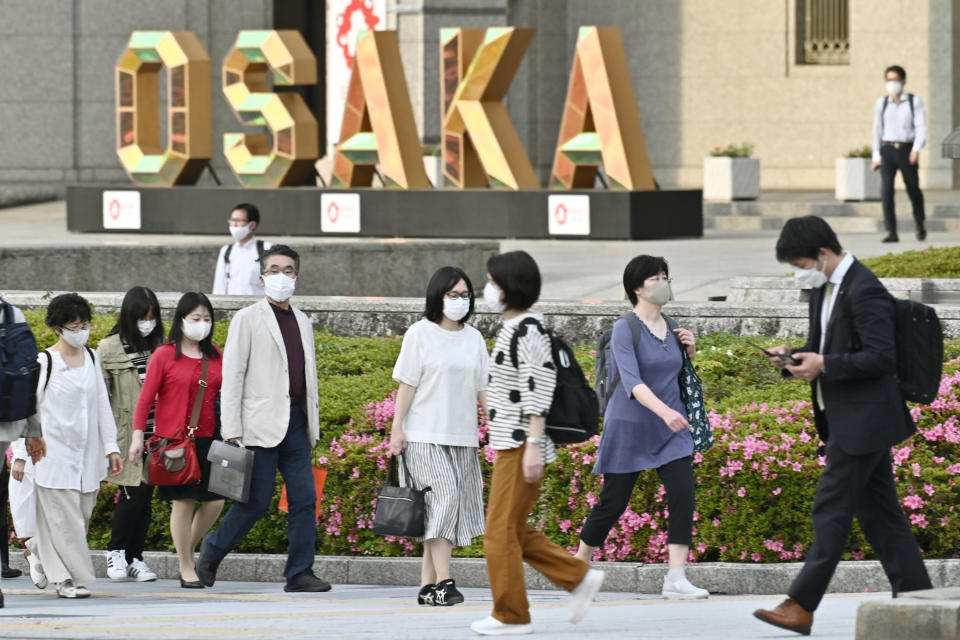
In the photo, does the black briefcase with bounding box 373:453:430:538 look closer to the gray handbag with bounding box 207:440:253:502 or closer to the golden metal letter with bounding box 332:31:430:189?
the gray handbag with bounding box 207:440:253:502

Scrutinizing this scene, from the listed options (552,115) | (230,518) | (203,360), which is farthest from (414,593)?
(552,115)

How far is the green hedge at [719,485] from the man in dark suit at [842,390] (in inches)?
86.8

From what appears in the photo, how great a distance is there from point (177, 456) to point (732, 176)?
61.0ft

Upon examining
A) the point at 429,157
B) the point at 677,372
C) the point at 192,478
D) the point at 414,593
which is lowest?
the point at 414,593

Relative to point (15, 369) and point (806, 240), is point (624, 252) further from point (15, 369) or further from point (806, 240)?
point (806, 240)

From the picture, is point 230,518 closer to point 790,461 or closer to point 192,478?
point 192,478

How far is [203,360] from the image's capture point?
31.1ft

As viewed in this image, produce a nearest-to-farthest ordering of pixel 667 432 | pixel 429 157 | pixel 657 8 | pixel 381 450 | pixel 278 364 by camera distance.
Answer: pixel 667 432, pixel 278 364, pixel 381 450, pixel 429 157, pixel 657 8

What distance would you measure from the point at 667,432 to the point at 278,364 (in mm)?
2035

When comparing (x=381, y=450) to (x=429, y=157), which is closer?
(x=381, y=450)

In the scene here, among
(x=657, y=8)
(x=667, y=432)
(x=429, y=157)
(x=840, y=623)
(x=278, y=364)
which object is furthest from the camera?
(x=657, y=8)

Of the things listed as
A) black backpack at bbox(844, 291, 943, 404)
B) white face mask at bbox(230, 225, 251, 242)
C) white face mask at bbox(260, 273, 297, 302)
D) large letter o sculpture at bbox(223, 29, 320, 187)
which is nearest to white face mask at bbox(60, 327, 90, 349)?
white face mask at bbox(260, 273, 297, 302)

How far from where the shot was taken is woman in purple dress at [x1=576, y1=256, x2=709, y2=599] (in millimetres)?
8375

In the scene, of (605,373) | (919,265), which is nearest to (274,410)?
(605,373)
